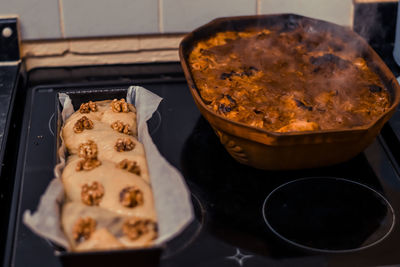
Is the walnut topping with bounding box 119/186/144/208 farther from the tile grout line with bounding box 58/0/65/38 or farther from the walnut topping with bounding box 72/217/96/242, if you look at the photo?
the tile grout line with bounding box 58/0/65/38

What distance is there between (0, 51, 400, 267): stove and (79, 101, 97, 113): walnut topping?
91 millimetres

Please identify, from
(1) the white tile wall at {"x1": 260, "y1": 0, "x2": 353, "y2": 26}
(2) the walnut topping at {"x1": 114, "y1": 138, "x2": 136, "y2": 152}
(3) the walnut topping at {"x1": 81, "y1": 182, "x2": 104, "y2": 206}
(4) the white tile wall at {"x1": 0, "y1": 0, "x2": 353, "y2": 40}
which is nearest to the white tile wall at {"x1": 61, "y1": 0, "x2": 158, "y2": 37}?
(4) the white tile wall at {"x1": 0, "y1": 0, "x2": 353, "y2": 40}

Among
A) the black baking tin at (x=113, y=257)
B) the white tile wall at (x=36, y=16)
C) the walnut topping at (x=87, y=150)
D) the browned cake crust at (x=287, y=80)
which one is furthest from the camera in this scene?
the white tile wall at (x=36, y=16)

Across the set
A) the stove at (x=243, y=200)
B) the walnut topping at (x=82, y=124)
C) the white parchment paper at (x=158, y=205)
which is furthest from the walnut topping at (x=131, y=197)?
the walnut topping at (x=82, y=124)

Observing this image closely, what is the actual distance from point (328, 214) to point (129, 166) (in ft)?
1.33

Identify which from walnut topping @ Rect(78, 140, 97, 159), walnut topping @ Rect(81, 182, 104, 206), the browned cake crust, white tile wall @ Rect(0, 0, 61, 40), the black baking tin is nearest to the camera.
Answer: the black baking tin

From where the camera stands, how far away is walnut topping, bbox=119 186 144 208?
33.5 inches

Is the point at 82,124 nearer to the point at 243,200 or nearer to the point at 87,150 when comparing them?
Answer: the point at 87,150

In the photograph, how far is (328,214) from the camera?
3.46ft

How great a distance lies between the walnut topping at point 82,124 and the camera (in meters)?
1.07

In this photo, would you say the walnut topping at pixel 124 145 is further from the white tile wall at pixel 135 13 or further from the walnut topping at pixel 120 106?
the white tile wall at pixel 135 13

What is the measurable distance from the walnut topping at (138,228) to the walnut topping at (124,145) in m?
0.21

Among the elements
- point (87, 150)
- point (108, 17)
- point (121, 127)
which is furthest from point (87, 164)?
point (108, 17)

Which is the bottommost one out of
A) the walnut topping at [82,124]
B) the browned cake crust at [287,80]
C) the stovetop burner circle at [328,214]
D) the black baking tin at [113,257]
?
the stovetop burner circle at [328,214]
